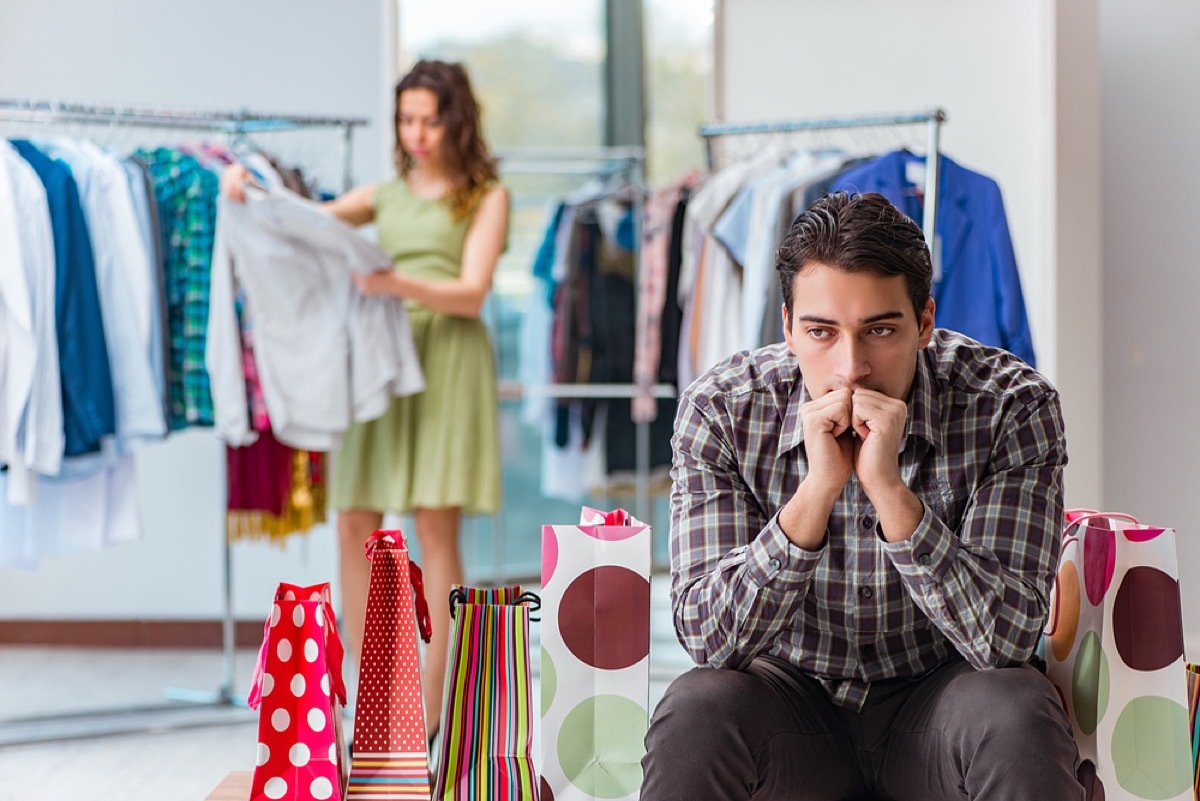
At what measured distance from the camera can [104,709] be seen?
118 inches

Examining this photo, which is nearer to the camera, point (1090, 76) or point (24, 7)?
point (1090, 76)

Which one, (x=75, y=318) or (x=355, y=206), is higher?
(x=355, y=206)

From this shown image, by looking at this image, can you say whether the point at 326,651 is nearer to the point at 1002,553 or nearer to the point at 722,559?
the point at 722,559

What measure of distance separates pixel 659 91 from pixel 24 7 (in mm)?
2007

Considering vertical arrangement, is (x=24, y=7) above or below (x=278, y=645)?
above

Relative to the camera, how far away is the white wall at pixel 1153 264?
3074mm

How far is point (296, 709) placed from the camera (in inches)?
55.5

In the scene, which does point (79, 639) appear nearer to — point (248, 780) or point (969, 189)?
point (248, 780)

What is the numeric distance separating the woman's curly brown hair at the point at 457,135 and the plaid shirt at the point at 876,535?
1.31 meters

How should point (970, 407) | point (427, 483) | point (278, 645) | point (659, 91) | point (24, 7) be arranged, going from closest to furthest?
point (278, 645), point (970, 407), point (427, 483), point (24, 7), point (659, 91)

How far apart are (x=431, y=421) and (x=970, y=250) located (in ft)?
4.24

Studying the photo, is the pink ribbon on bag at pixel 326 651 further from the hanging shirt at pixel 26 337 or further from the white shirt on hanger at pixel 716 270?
the white shirt on hanger at pixel 716 270

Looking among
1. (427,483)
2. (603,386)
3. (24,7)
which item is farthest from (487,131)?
(427,483)

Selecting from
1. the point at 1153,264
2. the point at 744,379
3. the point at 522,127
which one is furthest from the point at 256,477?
the point at 1153,264
